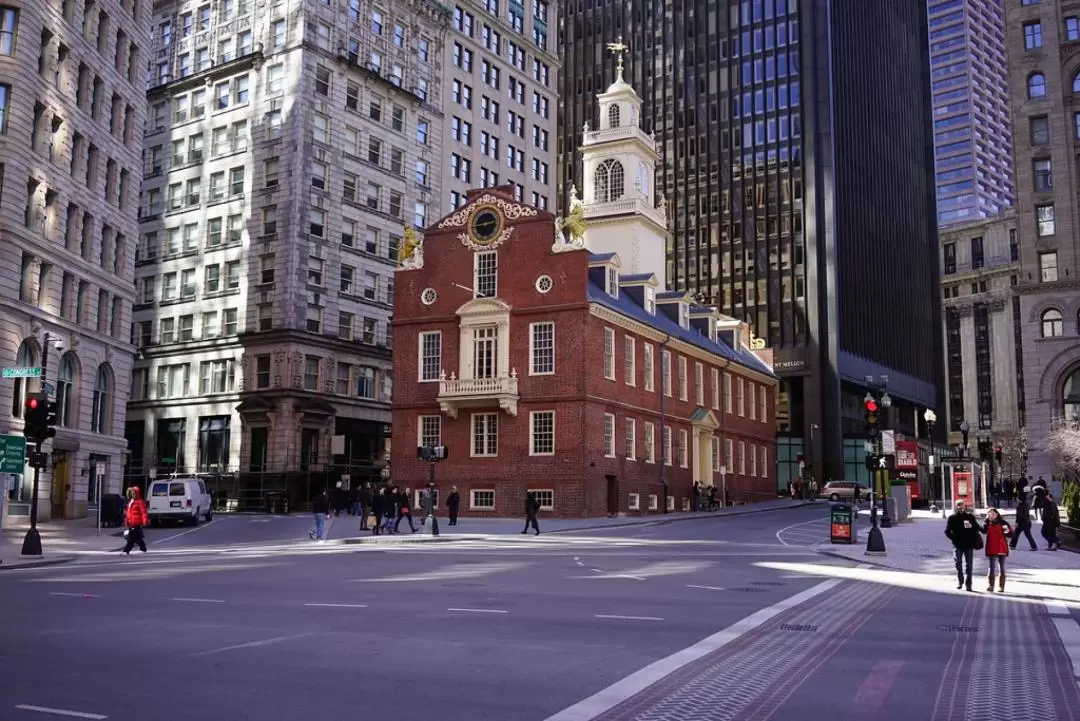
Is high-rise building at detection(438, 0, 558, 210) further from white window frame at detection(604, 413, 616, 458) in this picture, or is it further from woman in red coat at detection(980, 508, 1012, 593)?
woman in red coat at detection(980, 508, 1012, 593)

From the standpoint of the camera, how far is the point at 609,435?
175 feet

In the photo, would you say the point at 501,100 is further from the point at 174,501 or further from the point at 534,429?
A: the point at 174,501

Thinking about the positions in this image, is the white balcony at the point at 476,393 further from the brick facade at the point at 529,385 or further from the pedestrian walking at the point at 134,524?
the pedestrian walking at the point at 134,524

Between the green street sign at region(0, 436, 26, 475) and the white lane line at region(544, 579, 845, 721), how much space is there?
22.2 metres

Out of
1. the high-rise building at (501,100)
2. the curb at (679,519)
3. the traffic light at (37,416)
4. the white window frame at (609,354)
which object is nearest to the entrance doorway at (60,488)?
the traffic light at (37,416)

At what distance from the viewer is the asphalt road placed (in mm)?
9305

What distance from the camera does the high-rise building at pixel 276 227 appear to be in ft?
224

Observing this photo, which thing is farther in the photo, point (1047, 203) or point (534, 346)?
point (1047, 203)

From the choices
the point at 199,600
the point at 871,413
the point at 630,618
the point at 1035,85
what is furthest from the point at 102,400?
the point at 1035,85

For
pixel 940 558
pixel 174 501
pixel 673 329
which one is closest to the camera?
pixel 940 558

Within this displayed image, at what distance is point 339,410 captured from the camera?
70.2 metres

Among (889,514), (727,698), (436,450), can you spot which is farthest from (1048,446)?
(727,698)

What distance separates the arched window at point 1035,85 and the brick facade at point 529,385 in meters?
31.6

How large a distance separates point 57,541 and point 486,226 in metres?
27.0
